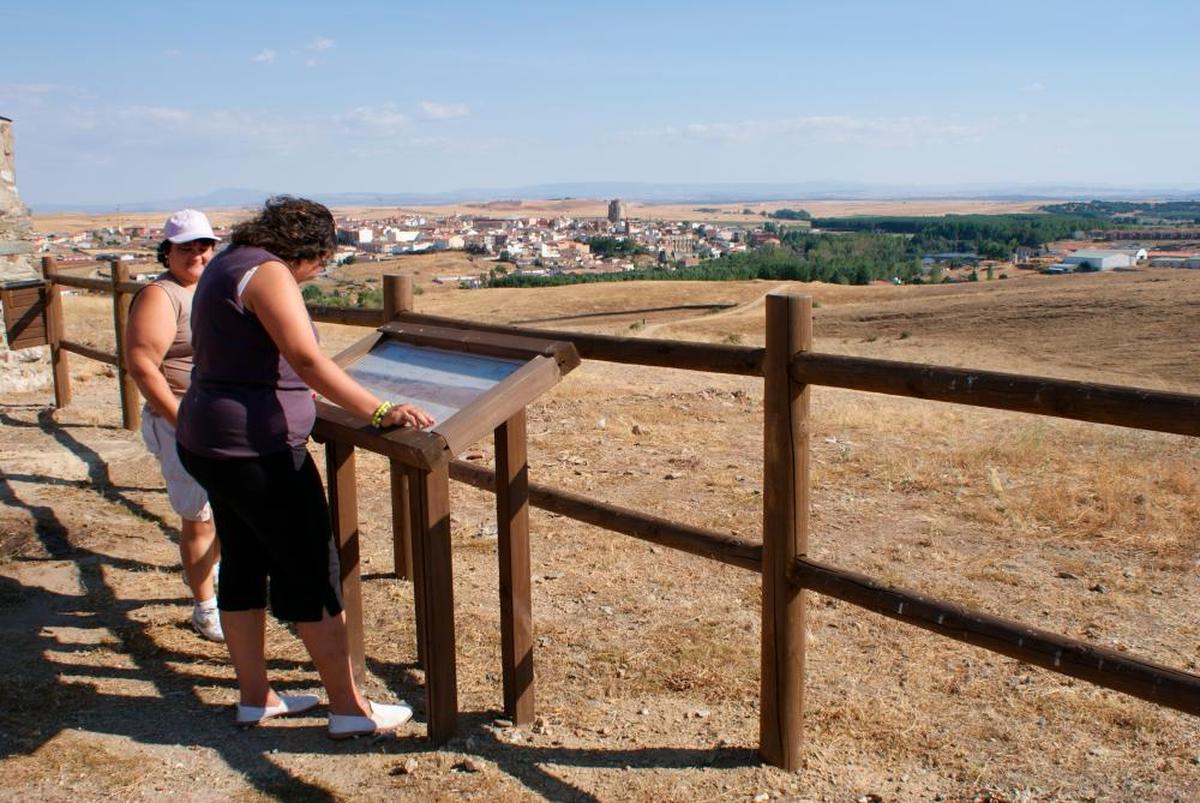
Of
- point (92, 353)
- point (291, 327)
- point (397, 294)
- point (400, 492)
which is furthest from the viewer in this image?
point (92, 353)

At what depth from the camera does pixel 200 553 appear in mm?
4305

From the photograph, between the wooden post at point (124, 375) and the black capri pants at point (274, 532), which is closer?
the black capri pants at point (274, 532)

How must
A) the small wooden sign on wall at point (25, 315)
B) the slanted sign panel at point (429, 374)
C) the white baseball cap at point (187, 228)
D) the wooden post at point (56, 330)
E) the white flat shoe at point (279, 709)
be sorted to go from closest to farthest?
the slanted sign panel at point (429, 374), the white flat shoe at point (279, 709), the white baseball cap at point (187, 228), the small wooden sign on wall at point (25, 315), the wooden post at point (56, 330)

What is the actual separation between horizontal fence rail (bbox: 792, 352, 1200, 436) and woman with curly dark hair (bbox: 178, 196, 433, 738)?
118 centimetres

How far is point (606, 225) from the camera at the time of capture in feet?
480

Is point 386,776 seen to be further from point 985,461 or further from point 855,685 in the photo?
point 985,461

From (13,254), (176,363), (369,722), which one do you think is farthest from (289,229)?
(13,254)

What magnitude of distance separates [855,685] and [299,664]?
7.16 ft

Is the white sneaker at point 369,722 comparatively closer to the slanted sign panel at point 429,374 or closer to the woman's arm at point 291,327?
the slanted sign panel at point 429,374

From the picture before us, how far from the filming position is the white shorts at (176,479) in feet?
13.5

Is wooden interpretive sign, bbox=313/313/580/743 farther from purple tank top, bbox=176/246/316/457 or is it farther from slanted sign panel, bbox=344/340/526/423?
purple tank top, bbox=176/246/316/457

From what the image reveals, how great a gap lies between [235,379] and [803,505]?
1693 millimetres

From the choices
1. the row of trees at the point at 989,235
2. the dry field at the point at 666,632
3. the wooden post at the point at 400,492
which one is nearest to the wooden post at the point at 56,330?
the dry field at the point at 666,632

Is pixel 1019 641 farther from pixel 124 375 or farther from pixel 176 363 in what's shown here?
pixel 124 375
